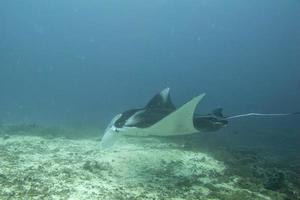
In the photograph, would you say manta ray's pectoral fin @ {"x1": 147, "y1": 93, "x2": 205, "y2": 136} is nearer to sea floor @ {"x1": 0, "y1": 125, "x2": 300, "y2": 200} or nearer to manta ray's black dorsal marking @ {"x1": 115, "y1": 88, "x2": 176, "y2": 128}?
manta ray's black dorsal marking @ {"x1": 115, "y1": 88, "x2": 176, "y2": 128}

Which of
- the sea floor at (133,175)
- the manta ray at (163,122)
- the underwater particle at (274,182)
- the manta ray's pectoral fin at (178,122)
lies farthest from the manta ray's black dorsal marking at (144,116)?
the underwater particle at (274,182)

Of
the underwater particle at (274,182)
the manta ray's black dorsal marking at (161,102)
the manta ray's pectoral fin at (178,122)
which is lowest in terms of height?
the underwater particle at (274,182)

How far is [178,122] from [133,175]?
64.0 inches

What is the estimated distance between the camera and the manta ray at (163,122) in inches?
266

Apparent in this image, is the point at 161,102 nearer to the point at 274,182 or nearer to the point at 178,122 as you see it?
the point at 178,122

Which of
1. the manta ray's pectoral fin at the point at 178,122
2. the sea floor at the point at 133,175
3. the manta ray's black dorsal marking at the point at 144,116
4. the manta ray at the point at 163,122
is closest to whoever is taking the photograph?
the sea floor at the point at 133,175

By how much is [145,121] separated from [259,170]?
11.5 feet

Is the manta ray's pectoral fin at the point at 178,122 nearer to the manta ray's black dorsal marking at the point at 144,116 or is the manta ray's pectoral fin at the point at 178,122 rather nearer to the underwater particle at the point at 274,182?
the manta ray's black dorsal marking at the point at 144,116

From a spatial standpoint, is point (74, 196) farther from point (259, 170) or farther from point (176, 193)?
point (259, 170)

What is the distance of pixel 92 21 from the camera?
18125 centimetres

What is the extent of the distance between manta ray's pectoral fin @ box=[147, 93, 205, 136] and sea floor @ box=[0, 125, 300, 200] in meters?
1.09

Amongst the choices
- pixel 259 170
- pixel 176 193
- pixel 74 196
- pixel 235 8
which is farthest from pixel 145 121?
pixel 235 8

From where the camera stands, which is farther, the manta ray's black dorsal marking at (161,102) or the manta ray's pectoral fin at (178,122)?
the manta ray's black dorsal marking at (161,102)

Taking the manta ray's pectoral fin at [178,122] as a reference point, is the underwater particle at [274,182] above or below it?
below
